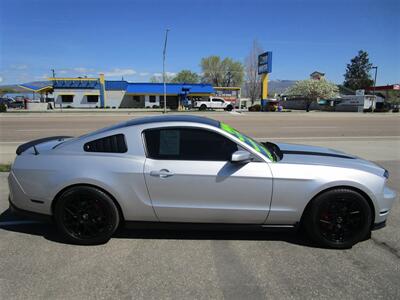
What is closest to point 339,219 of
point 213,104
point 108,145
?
point 108,145

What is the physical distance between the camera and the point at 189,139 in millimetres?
3559

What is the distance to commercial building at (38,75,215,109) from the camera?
57.0m

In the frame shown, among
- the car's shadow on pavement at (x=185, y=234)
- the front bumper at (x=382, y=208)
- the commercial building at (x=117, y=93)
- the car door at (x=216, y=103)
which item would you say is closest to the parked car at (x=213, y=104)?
the car door at (x=216, y=103)

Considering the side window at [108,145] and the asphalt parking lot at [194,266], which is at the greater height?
the side window at [108,145]

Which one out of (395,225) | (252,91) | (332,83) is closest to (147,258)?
(395,225)

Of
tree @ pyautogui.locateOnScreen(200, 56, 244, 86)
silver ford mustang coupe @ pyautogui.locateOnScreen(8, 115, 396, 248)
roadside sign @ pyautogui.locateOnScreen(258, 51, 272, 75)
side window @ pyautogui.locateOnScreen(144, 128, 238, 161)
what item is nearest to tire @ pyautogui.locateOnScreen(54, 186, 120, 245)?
silver ford mustang coupe @ pyautogui.locateOnScreen(8, 115, 396, 248)

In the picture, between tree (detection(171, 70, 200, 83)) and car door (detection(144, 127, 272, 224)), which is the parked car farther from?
tree (detection(171, 70, 200, 83))

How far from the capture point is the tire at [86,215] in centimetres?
348

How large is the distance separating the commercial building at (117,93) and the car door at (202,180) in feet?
173

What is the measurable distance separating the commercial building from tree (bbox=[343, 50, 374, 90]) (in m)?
77.2

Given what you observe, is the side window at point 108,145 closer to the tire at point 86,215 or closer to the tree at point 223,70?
the tire at point 86,215

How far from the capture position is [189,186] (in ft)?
11.3

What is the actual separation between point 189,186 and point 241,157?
63cm

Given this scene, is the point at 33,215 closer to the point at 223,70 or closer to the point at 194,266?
the point at 194,266
